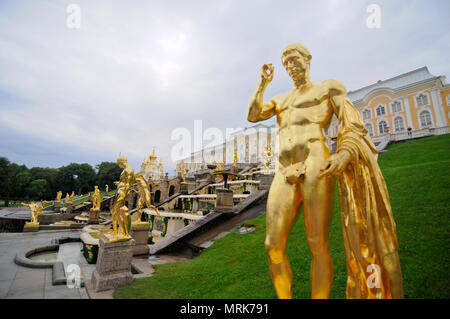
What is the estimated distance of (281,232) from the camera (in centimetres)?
218

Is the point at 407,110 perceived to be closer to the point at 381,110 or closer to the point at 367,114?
the point at 381,110

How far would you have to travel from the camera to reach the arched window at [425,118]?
29297 mm

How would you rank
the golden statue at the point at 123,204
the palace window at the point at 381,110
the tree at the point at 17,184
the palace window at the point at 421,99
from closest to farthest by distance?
the golden statue at the point at 123,204
the palace window at the point at 421,99
the palace window at the point at 381,110
the tree at the point at 17,184

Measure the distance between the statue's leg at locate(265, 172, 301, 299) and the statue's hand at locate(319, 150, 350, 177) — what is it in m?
0.37

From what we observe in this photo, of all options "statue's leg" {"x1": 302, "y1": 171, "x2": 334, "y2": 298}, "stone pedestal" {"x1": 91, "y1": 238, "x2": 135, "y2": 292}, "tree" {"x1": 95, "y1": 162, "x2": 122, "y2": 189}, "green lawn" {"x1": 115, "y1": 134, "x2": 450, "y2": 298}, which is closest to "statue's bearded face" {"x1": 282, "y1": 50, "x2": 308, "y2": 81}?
"statue's leg" {"x1": 302, "y1": 171, "x2": 334, "y2": 298}

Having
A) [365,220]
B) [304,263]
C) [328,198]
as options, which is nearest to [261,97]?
[328,198]

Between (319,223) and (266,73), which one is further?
(266,73)

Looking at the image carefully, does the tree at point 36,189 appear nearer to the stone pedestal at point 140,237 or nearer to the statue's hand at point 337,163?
the stone pedestal at point 140,237

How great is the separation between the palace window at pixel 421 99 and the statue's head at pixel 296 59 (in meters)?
39.4

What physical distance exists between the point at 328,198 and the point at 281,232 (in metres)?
0.60

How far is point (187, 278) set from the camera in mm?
4910

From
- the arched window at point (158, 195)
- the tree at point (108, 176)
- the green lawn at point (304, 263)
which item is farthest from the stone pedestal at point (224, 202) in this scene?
the tree at point (108, 176)

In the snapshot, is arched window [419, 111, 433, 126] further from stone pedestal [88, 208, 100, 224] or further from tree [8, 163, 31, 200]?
tree [8, 163, 31, 200]
